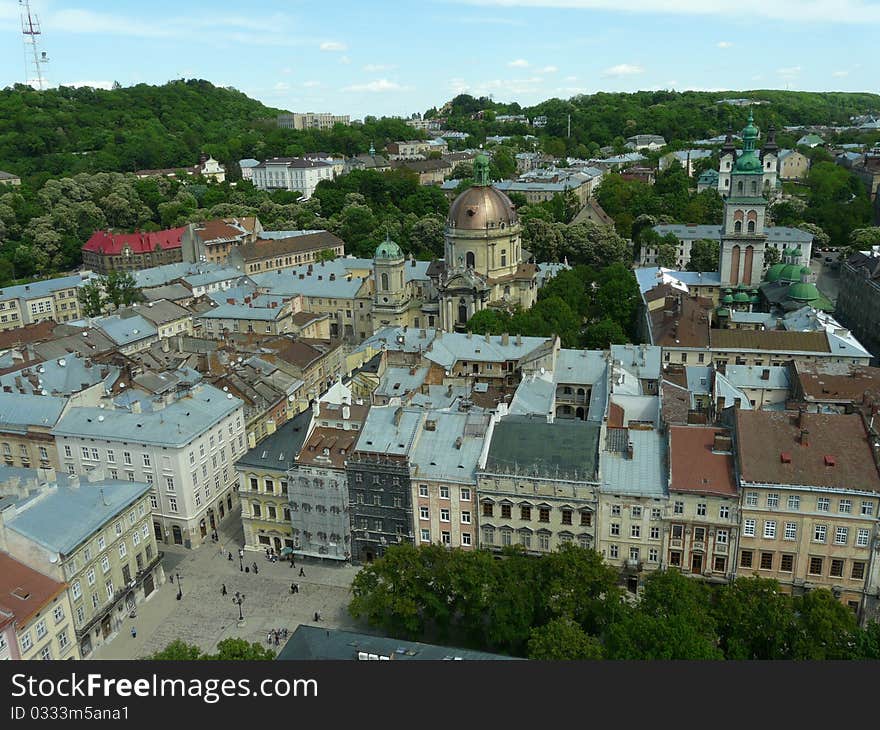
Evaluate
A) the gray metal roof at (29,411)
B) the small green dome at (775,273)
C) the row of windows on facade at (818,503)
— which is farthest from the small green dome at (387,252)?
the row of windows on facade at (818,503)

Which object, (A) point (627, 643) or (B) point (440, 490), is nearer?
(A) point (627, 643)

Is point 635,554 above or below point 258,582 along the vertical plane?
above

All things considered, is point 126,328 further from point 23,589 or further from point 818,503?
point 818,503

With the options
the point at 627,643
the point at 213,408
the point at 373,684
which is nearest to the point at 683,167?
the point at 213,408

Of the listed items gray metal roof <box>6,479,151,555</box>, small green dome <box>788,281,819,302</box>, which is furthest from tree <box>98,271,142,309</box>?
small green dome <box>788,281,819,302</box>

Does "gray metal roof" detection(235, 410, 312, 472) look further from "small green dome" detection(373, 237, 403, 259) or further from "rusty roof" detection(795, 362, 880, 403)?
"small green dome" detection(373, 237, 403, 259)

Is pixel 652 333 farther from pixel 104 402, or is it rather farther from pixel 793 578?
pixel 104 402

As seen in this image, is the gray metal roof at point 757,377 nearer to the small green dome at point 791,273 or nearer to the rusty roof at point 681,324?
the rusty roof at point 681,324
